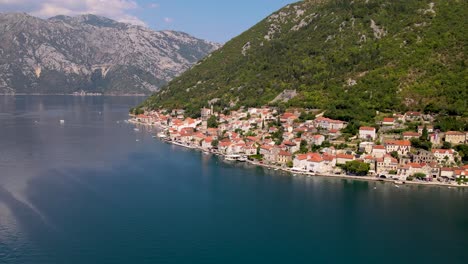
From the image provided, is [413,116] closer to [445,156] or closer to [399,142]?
[399,142]

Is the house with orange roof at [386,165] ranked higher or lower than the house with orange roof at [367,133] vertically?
lower

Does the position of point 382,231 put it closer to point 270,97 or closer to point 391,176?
point 391,176

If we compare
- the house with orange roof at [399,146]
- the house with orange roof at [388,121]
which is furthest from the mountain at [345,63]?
the house with orange roof at [399,146]

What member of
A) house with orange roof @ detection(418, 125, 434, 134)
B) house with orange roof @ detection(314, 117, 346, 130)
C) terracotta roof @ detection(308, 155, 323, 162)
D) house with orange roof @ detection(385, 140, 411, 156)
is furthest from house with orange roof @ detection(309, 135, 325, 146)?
house with orange roof @ detection(418, 125, 434, 134)

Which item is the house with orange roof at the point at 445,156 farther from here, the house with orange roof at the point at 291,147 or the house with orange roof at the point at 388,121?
the house with orange roof at the point at 291,147

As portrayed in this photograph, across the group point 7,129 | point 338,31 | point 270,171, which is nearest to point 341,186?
point 270,171

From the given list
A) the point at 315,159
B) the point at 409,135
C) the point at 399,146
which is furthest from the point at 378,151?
the point at 315,159
